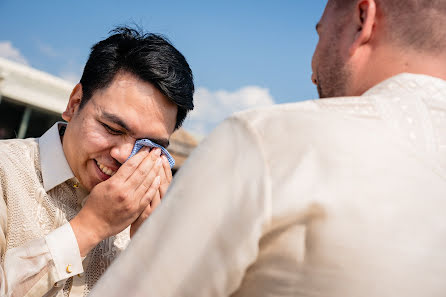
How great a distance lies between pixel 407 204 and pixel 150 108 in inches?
84.8

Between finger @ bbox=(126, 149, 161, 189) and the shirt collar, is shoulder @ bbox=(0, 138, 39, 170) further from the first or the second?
finger @ bbox=(126, 149, 161, 189)

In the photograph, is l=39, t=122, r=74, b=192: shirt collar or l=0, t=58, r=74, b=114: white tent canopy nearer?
l=39, t=122, r=74, b=192: shirt collar

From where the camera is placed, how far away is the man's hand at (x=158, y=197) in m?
2.60

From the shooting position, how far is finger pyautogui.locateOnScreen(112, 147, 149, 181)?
242cm

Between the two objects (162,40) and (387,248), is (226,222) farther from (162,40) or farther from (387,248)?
(162,40)

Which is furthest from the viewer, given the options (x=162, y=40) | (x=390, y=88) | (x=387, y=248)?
(x=162, y=40)

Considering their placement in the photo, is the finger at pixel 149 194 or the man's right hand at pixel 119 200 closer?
the man's right hand at pixel 119 200

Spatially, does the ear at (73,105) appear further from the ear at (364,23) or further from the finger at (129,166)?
the ear at (364,23)

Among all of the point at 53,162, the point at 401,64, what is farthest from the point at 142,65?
the point at 401,64

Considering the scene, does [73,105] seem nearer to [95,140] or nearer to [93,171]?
[95,140]

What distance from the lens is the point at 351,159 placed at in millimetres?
811

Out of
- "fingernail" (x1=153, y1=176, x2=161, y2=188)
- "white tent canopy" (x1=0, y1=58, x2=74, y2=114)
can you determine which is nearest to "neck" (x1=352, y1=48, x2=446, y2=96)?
"fingernail" (x1=153, y1=176, x2=161, y2=188)

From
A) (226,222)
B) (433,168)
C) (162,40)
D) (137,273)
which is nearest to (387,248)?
(433,168)

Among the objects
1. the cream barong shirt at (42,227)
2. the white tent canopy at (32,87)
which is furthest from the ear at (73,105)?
the white tent canopy at (32,87)
